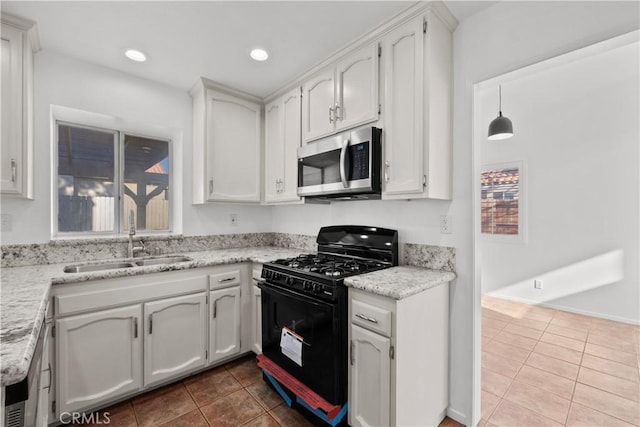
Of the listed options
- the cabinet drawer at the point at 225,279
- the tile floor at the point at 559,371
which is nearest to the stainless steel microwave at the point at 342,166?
the cabinet drawer at the point at 225,279

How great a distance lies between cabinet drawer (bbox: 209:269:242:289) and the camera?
226 centimetres

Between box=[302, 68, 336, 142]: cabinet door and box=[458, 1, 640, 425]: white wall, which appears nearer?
box=[458, 1, 640, 425]: white wall

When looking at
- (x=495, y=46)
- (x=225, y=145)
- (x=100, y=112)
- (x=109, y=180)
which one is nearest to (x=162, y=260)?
(x=109, y=180)

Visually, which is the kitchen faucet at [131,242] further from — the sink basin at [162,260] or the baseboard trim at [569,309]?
the baseboard trim at [569,309]

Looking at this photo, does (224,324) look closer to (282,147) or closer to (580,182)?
(282,147)

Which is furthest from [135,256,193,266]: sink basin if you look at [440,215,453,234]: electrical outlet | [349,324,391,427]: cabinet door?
[440,215,453,234]: electrical outlet

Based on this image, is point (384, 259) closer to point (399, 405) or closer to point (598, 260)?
point (399, 405)

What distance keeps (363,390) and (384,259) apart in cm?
84

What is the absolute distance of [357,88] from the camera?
199 cm

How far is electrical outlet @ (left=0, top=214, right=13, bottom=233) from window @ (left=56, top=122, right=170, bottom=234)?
357 millimetres

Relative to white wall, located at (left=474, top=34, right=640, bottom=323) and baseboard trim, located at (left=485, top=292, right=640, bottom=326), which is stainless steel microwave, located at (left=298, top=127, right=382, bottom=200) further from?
baseboard trim, located at (left=485, top=292, right=640, bottom=326)

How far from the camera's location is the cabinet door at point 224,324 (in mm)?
2260

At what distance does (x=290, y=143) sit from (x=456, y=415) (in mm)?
2355

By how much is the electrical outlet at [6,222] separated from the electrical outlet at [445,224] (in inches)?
116
